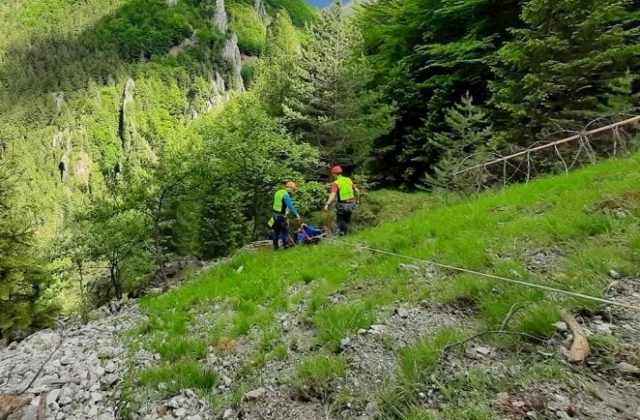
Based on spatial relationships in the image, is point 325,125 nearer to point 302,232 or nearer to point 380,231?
point 302,232

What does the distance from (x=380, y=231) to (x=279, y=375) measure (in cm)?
757

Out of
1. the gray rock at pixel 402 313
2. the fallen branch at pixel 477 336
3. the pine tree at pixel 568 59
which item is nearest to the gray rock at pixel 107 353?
the gray rock at pixel 402 313

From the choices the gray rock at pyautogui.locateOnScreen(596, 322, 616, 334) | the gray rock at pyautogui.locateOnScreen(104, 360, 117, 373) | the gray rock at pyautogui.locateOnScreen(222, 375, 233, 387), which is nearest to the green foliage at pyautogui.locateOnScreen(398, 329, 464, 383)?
the gray rock at pyautogui.locateOnScreen(596, 322, 616, 334)

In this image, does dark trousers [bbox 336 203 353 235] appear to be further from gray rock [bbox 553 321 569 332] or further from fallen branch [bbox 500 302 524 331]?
gray rock [bbox 553 321 569 332]

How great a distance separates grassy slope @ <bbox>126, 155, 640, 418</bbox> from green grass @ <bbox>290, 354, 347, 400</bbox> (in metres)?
0.03

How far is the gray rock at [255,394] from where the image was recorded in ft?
15.9

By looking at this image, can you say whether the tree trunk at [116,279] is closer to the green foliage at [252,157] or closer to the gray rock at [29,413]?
the green foliage at [252,157]

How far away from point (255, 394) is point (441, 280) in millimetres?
3362

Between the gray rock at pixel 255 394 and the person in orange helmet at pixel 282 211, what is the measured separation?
9531 mm

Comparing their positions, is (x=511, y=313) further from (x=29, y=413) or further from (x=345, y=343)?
(x=29, y=413)

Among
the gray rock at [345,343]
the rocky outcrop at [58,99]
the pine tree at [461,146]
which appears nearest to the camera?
the gray rock at [345,343]

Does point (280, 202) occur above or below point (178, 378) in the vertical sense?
above

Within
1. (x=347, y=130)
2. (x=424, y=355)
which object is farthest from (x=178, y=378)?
(x=347, y=130)

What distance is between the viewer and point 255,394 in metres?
4.89
